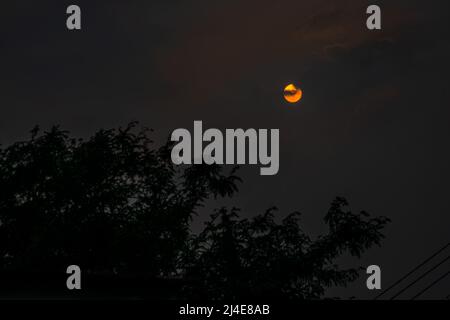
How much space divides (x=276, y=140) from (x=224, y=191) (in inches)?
421

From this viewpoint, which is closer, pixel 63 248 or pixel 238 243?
pixel 238 243

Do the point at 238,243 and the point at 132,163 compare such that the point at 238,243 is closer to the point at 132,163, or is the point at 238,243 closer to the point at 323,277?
the point at 323,277

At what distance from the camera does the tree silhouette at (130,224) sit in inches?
920

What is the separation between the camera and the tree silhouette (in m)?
23.4

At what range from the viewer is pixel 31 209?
26594 mm

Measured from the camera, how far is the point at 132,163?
2919 cm

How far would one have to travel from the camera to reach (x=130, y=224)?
86.0ft

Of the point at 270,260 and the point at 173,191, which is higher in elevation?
the point at 173,191

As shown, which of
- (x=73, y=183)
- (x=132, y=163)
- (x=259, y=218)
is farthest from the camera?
(x=132, y=163)

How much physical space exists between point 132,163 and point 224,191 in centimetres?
498
